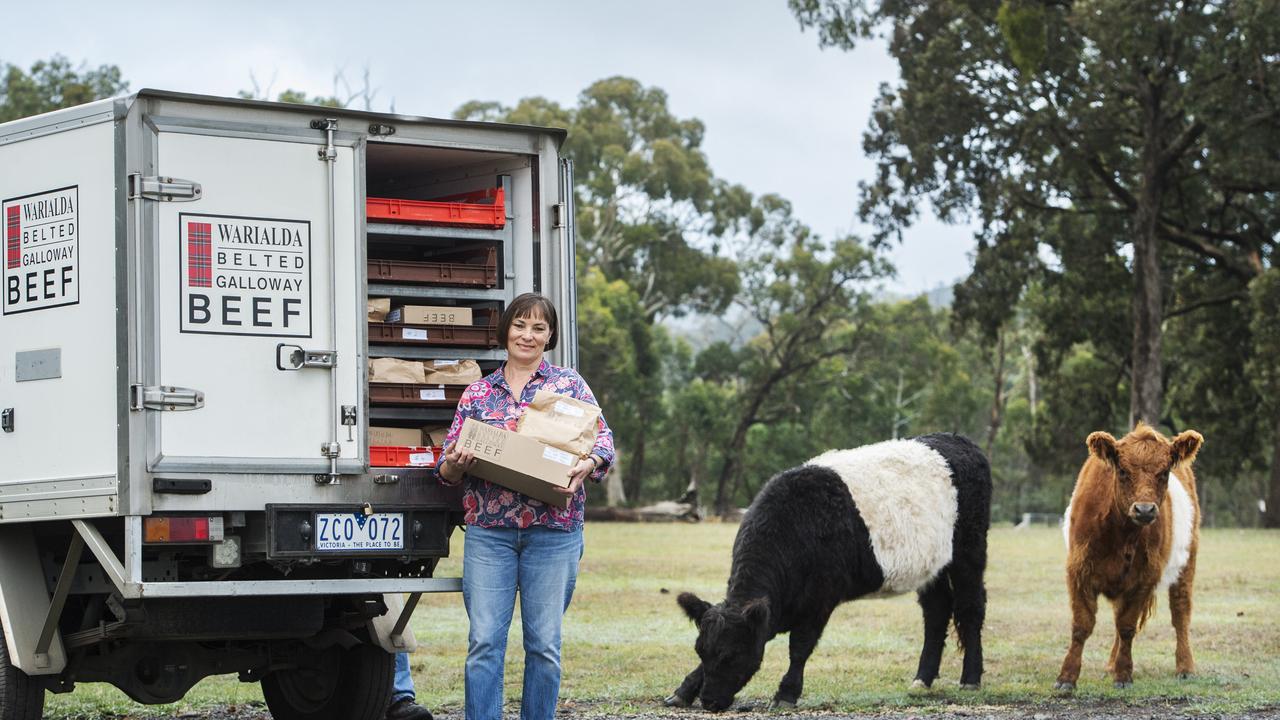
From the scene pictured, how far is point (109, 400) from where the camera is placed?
6594 mm

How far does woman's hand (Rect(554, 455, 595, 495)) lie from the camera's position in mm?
6371

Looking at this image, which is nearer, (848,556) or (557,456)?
(557,456)

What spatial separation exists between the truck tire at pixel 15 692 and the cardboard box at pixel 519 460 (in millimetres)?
2418

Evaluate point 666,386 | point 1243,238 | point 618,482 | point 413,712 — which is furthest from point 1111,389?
point 413,712

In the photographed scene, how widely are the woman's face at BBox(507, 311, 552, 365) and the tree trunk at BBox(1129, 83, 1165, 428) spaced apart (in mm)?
30148

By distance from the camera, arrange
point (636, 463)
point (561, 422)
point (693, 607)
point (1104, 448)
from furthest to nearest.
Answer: point (636, 463) < point (1104, 448) < point (693, 607) < point (561, 422)

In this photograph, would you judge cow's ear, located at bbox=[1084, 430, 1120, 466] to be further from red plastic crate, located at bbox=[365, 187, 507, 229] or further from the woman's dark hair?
the woman's dark hair

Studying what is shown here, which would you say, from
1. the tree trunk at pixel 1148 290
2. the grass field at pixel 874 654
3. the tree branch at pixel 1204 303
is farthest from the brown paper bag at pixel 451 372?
the tree branch at pixel 1204 303

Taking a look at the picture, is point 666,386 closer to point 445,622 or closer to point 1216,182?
point 1216,182

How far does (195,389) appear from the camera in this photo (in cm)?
666

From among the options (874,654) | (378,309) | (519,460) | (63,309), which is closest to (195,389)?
(63,309)

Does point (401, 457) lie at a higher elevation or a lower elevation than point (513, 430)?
lower

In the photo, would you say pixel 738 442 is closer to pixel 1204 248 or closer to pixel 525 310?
pixel 1204 248

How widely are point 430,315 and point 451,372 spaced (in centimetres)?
30
